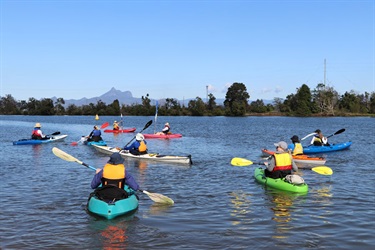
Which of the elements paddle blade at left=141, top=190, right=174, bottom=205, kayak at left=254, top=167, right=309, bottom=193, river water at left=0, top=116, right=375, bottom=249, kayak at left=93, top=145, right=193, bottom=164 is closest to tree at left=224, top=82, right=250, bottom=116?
kayak at left=93, top=145, right=193, bottom=164

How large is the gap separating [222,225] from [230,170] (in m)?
8.40

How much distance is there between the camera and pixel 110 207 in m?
9.25

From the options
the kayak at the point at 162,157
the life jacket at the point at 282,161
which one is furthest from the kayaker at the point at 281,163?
the kayak at the point at 162,157

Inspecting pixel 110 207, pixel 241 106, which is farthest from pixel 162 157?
pixel 241 106

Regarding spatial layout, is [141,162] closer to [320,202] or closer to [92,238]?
[320,202]

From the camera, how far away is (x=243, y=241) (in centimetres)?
800

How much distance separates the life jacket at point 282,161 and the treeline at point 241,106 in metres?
105

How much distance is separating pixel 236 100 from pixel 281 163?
368 ft

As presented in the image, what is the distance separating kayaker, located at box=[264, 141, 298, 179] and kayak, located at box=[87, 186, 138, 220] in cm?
507

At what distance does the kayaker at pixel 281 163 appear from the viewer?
12.5 m

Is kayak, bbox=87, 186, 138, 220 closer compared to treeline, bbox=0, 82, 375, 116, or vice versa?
kayak, bbox=87, 186, 138, 220

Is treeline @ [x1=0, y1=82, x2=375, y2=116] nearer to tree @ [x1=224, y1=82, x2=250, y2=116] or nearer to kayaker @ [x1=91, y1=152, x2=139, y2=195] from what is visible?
tree @ [x1=224, y1=82, x2=250, y2=116]

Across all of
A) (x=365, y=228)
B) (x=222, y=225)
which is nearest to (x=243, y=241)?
(x=222, y=225)

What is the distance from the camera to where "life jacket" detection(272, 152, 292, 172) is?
12594 millimetres
